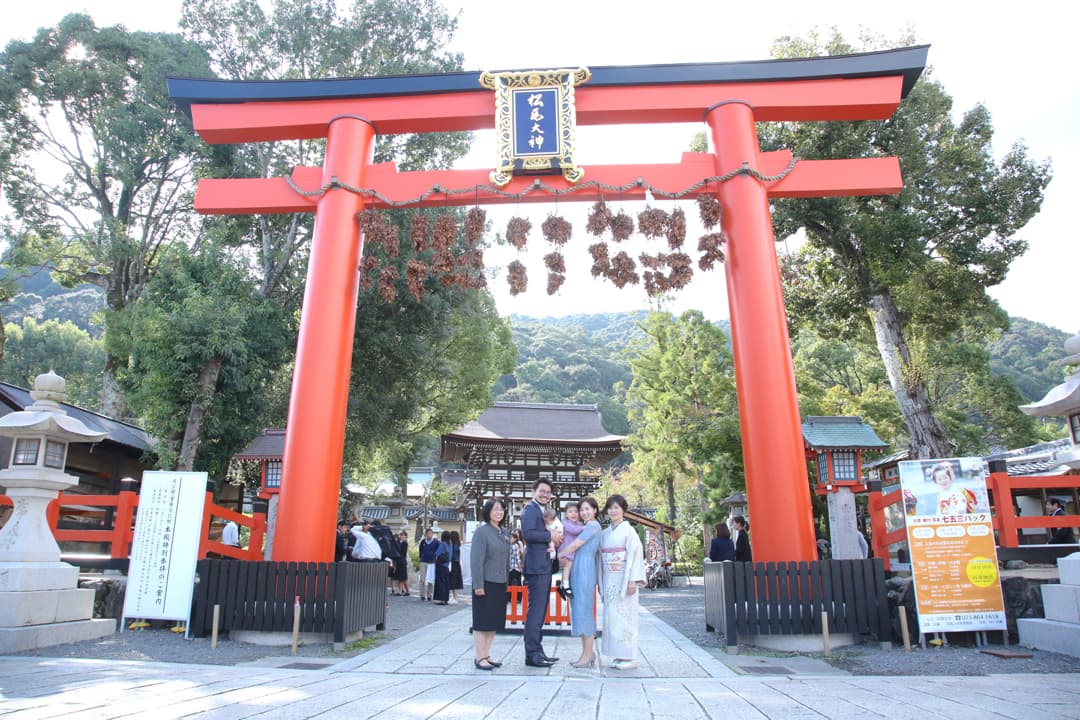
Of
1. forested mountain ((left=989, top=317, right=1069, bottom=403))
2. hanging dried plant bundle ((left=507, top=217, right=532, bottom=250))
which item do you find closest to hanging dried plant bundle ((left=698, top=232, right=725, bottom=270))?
hanging dried plant bundle ((left=507, top=217, right=532, bottom=250))

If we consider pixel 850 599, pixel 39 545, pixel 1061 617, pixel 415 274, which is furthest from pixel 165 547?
pixel 1061 617

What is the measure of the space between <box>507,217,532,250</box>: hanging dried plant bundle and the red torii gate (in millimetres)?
438

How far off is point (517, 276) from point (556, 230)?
27.4 inches

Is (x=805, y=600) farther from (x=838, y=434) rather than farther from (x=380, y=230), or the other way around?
(x=838, y=434)

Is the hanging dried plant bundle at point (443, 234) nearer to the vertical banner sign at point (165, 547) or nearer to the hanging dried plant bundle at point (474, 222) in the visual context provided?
the hanging dried plant bundle at point (474, 222)

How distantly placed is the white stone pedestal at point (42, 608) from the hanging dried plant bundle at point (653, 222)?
22.2 feet

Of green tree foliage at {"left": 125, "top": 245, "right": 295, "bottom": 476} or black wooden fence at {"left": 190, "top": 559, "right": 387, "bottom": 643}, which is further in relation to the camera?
green tree foliage at {"left": 125, "top": 245, "right": 295, "bottom": 476}

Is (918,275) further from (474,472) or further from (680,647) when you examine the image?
(474,472)

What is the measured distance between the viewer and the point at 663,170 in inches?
299

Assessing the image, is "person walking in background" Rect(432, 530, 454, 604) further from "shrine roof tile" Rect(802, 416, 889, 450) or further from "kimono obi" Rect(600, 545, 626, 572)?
"kimono obi" Rect(600, 545, 626, 572)

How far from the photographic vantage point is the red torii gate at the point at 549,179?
6566 millimetres

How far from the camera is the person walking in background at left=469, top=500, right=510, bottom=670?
4.82m

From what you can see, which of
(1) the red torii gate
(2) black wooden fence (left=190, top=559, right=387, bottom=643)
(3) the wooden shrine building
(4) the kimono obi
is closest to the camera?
(4) the kimono obi

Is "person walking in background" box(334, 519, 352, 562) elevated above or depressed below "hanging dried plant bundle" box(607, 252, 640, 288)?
below
